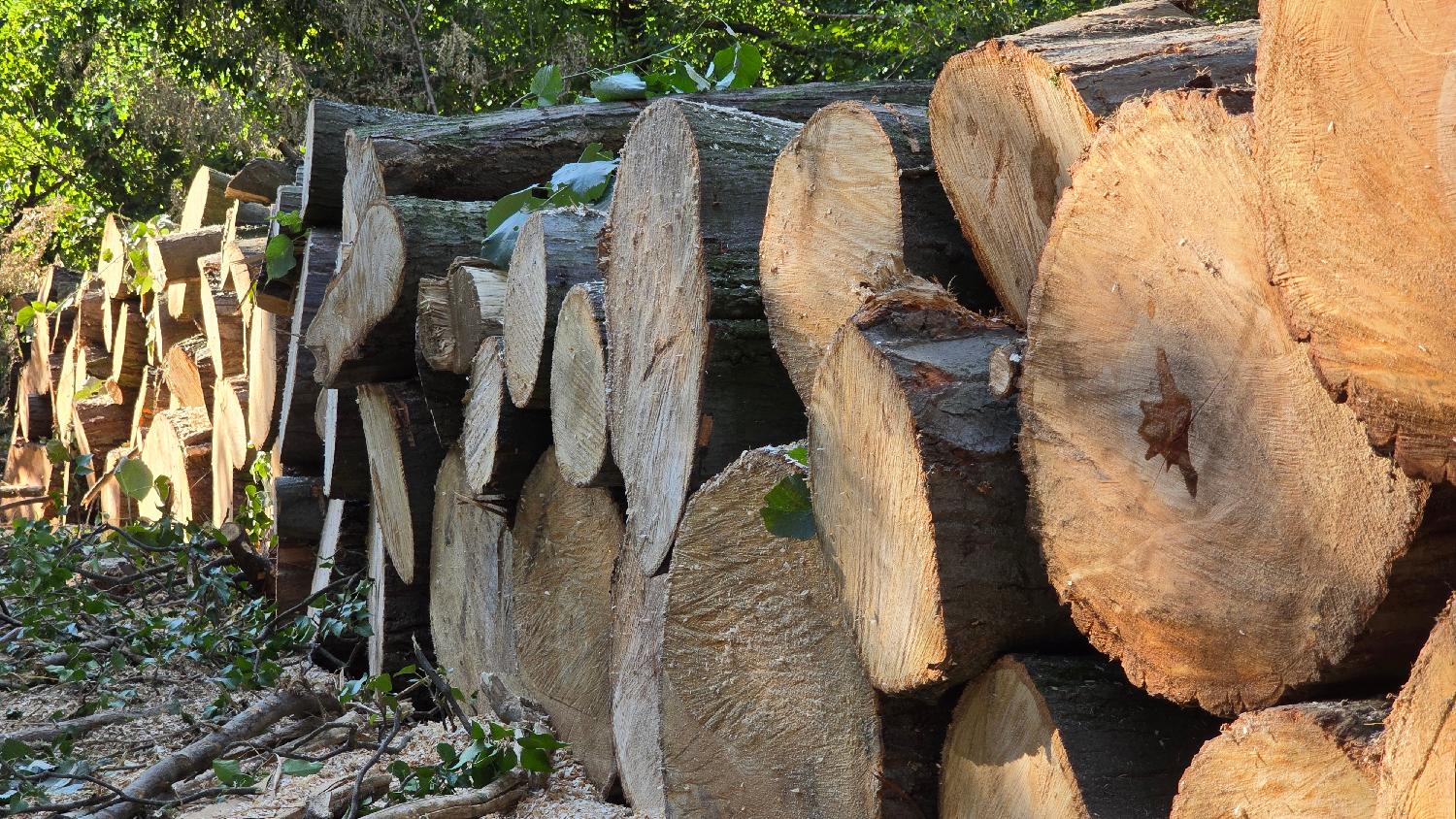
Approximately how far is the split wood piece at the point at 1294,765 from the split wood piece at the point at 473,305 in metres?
1.80

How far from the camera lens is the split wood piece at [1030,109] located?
137 cm

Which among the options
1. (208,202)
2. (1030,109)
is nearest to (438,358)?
(1030,109)

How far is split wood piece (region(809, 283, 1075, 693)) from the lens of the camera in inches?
53.8

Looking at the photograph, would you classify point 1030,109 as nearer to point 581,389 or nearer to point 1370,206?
point 1370,206

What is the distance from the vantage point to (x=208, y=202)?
20.1 ft

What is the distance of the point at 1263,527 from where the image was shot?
105 cm

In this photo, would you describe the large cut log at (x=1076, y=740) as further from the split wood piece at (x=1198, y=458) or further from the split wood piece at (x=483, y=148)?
the split wood piece at (x=483, y=148)

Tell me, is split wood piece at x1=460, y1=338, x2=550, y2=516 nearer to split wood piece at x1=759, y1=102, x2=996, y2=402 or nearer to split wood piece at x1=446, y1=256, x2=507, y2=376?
split wood piece at x1=446, y1=256, x2=507, y2=376

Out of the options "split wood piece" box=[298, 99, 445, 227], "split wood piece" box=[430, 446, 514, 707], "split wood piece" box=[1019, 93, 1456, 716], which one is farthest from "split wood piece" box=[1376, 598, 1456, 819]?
"split wood piece" box=[298, 99, 445, 227]

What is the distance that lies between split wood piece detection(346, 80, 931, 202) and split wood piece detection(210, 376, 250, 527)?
2082 mm

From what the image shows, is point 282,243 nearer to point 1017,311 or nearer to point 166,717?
point 166,717

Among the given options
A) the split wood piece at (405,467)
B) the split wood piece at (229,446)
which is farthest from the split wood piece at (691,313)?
the split wood piece at (229,446)

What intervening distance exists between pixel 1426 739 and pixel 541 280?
1.74 m

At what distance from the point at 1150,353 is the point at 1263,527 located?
19cm
